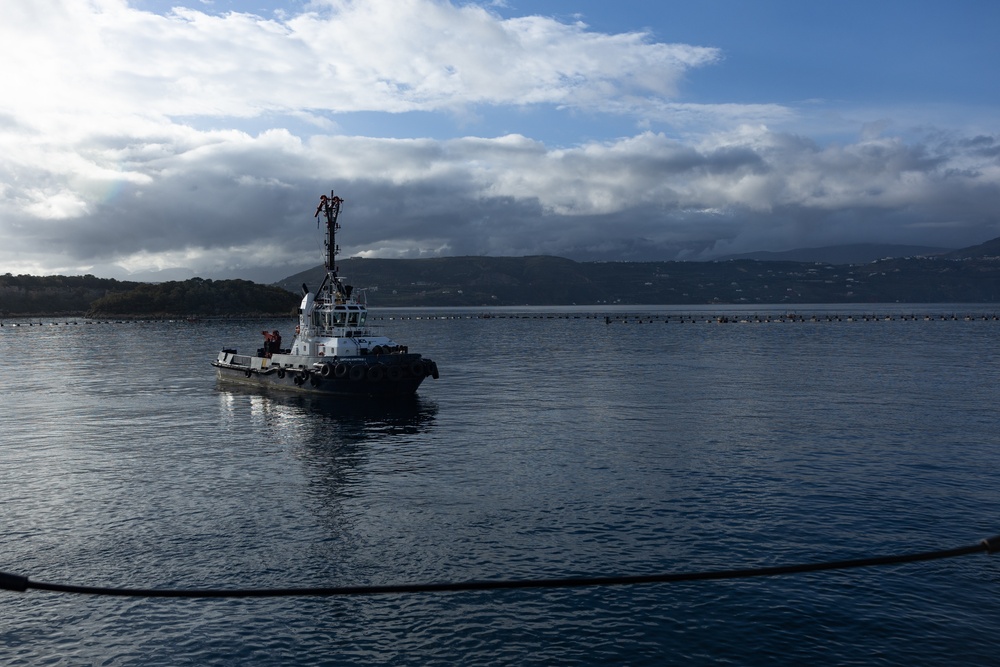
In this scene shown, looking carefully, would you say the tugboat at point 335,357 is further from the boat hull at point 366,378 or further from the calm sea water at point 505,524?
the calm sea water at point 505,524

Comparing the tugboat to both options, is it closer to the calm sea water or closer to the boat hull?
Result: the boat hull

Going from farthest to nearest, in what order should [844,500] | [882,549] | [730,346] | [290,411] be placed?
[730,346] < [290,411] < [844,500] < [882,549]

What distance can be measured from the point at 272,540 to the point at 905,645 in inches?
779

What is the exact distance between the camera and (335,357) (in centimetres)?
6316

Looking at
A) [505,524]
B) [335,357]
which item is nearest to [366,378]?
[335,357]

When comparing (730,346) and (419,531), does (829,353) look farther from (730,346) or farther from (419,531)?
(419,531)

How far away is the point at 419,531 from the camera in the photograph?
27344 millimetres

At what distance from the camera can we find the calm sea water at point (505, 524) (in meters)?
19.1

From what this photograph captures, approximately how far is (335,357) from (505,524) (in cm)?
3813

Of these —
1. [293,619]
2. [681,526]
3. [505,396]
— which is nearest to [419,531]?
[293,619]

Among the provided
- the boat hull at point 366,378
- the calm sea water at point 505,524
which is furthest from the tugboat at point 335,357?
the calm sea water at point 505,524

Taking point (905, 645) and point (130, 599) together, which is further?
point (130, 599)

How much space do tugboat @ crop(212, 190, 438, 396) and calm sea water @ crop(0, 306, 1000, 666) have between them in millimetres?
2419

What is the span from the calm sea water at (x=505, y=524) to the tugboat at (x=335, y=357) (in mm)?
2419
